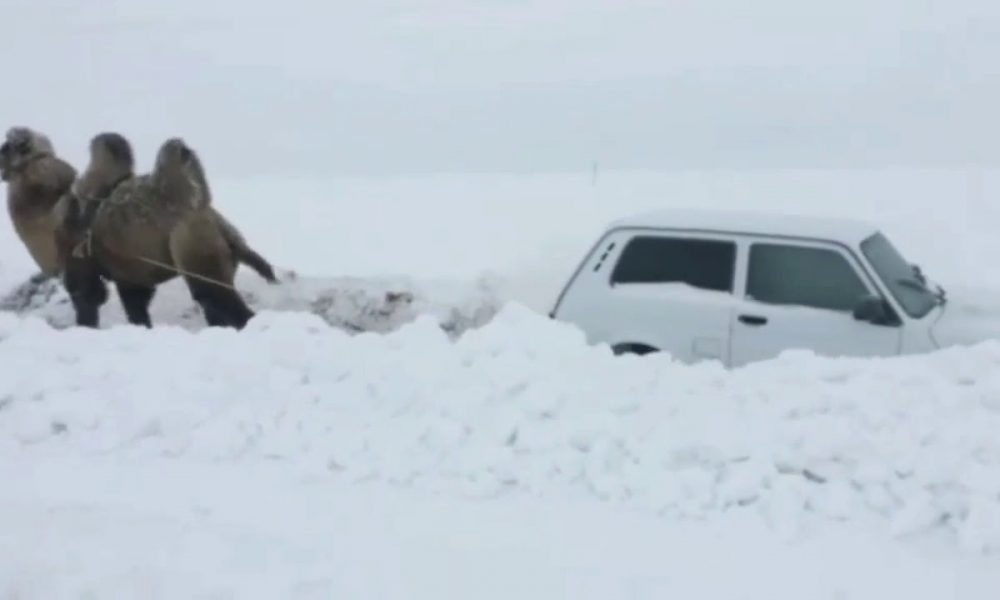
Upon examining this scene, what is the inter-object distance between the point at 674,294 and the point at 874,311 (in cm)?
131

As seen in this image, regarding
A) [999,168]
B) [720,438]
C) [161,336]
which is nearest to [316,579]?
[720,438]

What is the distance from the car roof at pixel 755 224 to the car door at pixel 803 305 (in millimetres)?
106

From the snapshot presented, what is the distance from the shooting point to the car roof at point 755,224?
7.88 meters

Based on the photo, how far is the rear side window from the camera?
797cm

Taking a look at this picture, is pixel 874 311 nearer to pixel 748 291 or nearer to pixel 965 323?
pixel 965 323

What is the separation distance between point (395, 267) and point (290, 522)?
496 inches

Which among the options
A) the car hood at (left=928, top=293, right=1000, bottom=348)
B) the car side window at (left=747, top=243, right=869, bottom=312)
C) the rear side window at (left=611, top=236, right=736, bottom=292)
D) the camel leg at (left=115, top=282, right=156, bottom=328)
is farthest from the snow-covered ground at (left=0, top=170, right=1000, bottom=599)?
the camel leg at (left=115, top=282, right=156, bottom=328)

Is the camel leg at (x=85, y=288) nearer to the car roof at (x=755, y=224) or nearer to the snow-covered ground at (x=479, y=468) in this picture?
the snow-covered ground at (x=479, y=468)

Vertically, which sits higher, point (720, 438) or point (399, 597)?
point (720, 438)

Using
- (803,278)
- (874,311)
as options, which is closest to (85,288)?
(803,278)

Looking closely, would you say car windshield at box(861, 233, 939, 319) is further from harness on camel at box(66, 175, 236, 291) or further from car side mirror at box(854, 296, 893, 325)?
harness on camel at box(66, 175, 236, 291)

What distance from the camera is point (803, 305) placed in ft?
25.3

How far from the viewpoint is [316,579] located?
4645mm

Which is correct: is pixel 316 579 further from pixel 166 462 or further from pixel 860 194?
pixel 860 194
